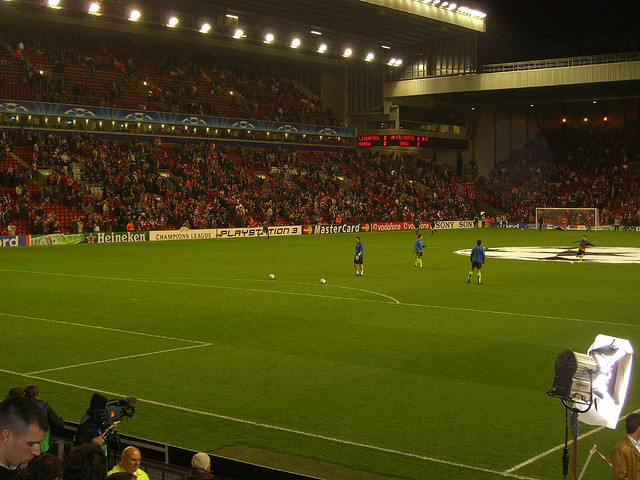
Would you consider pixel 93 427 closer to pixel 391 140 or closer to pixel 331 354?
pixel 331 354

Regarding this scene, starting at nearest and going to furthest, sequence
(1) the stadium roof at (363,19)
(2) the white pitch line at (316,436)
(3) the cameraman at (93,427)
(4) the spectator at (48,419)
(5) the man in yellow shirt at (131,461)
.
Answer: (5) the man in yellow shirt at (131,461)
(3) the cameraman at (93,427)
(4) the spectator at (48,419)
(2) the white pitch line at (316,436)
(1) the stadium roof at (363,19)

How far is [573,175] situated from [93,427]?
259 ft

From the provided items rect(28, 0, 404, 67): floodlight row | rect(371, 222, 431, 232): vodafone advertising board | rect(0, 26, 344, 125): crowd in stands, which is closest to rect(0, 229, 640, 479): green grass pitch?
rect(28, 0, 404, 67): floodlight row

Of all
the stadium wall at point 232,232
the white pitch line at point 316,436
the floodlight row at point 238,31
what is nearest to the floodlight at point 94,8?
the floodlight row at point 238,31

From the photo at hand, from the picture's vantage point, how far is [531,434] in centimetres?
1045

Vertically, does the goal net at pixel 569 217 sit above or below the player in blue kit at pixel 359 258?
above

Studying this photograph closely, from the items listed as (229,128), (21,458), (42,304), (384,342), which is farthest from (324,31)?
(21,458)

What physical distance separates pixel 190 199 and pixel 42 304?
32692 mm

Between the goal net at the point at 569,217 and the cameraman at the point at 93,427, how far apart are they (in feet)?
222

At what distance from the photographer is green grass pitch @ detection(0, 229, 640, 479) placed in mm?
10266

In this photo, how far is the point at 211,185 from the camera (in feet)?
191

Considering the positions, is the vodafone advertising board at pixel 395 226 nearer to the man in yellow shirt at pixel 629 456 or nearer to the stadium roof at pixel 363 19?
the stadium roof at pixel 363 19

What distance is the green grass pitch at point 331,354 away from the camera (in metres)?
10.3

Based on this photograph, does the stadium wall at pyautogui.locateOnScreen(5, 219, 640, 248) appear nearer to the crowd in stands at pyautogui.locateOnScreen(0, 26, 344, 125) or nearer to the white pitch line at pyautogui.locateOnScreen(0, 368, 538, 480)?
the crowd in stands at pyautogui.locateOnScreen(0, 26, 344, 125)
